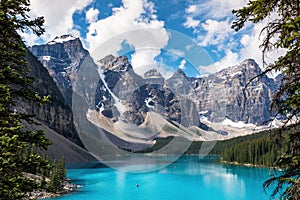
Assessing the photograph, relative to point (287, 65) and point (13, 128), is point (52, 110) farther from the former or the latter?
point (287, 65)

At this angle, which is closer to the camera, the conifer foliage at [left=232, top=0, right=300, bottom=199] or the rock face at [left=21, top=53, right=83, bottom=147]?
the conifer foliage at [left=232, top=0, right=300, bottom=199]

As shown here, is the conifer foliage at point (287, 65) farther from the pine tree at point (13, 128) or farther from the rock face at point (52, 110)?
the rock face at point (52, 110)

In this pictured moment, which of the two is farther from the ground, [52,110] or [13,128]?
[52,110]

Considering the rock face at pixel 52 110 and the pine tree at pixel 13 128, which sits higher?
the rock face at pixel 52 110

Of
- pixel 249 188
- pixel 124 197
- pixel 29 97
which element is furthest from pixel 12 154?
pixel 249 188

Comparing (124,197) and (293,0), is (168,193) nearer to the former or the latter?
(124,197)

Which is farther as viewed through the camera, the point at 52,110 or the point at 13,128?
the point at 52,110

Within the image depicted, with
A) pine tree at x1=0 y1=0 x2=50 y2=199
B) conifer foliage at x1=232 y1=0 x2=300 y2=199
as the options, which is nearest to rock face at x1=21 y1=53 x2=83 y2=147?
pine tree at x1=0 y1=0 x2=50 y2=199

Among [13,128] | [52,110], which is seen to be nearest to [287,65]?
[13,128]

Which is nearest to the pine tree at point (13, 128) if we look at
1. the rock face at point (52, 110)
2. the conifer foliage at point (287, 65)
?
the conifer foliage at point (287, 65)

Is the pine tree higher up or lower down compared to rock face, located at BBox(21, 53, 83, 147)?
lower down

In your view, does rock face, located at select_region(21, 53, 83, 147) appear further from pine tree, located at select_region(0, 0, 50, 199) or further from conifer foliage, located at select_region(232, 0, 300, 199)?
conifer foliage, located at select_region(232, 0, 300, 199)
